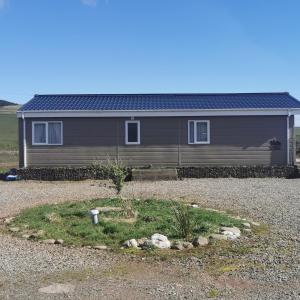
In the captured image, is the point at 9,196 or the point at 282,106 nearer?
the point at 9,196

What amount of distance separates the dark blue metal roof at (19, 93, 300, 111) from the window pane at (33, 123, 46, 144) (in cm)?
72

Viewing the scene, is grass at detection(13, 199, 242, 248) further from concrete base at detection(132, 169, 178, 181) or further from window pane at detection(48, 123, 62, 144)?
window pane at detection(48, 123, 62, 144)

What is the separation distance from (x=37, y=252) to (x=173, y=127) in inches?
561

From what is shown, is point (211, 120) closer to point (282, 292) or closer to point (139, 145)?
point (139, 145)

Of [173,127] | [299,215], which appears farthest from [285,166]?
[299,215]

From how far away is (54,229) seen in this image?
9.58 meters

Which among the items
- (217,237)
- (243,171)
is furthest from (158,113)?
(217,237)

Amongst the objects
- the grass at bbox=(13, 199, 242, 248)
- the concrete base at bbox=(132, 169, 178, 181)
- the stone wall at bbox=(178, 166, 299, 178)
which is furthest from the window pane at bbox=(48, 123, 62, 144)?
the grass at bbox=(13, 199, 242, 248)

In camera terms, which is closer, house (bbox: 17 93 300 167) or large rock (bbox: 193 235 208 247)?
large rock (bbox: 193 235 208 247)

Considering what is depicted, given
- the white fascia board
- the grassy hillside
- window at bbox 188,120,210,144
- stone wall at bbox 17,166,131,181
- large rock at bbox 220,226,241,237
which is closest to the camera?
large rock at bbox 220,226,241,237

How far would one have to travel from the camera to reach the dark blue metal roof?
71.4 feet

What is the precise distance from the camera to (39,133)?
21688 millimetres

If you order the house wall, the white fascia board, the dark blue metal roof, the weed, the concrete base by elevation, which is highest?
the dark blue metal roof

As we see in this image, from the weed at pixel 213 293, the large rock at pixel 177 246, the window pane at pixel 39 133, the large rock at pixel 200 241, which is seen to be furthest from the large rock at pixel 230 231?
the window pane at pixel 39 133
